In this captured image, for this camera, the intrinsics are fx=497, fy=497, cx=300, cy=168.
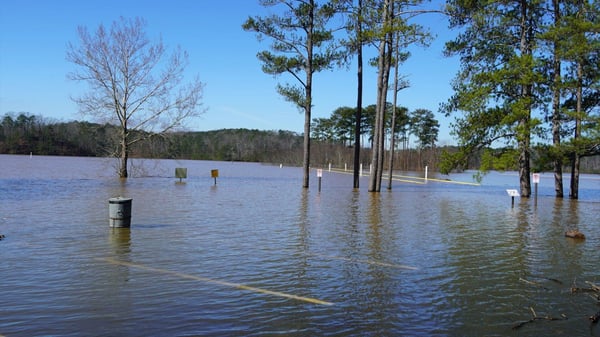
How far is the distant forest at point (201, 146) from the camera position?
3562cm

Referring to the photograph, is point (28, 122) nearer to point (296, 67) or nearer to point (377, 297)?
point (296, 67)

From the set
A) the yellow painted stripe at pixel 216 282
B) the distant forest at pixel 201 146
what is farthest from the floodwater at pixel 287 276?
the distant forest at pixel 201 146

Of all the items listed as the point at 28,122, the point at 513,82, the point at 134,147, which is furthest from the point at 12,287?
the point at 28,122

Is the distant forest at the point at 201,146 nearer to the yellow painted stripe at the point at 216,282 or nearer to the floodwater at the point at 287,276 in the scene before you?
the floodwater at the point at 287,276

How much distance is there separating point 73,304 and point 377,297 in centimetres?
356

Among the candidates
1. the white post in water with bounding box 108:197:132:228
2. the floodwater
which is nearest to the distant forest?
the floodwater

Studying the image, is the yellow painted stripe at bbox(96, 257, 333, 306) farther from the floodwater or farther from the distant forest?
the distant forest

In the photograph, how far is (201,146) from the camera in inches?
6747

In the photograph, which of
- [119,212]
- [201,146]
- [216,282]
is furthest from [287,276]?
[201,146]

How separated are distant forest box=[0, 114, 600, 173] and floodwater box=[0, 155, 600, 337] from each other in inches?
609

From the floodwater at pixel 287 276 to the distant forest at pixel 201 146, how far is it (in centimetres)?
1547

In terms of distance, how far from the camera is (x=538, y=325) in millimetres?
5273

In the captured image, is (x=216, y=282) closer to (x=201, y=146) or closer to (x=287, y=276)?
(x=287, y=276)

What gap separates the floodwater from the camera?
5156mm
